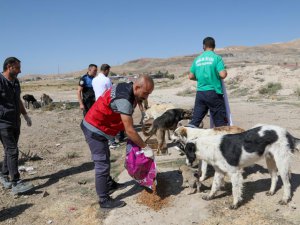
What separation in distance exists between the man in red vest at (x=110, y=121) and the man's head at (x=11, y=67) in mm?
1865

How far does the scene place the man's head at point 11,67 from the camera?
19.3ft

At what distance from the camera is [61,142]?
10.5 metres

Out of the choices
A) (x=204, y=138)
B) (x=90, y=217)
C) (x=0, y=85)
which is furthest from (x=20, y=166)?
(x=204, y=138)

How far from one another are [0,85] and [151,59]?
11712cm

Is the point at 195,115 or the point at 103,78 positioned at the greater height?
the point at 103,78

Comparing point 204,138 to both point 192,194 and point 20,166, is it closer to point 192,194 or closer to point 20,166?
point 192,194

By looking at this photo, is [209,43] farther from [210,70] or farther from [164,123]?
[164,123]

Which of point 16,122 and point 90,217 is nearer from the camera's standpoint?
point 90,217

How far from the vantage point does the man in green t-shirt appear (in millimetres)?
5938

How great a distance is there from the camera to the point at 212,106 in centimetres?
609

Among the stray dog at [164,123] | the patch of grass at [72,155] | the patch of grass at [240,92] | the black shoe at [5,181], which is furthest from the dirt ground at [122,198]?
the patch of grass at [240,92]

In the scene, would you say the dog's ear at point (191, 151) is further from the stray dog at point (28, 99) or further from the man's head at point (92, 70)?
the stray dog at point (28, 99)

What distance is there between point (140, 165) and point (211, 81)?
2006mm

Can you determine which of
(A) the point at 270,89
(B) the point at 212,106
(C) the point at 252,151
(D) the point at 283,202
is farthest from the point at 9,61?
(A) the point at 270,89
